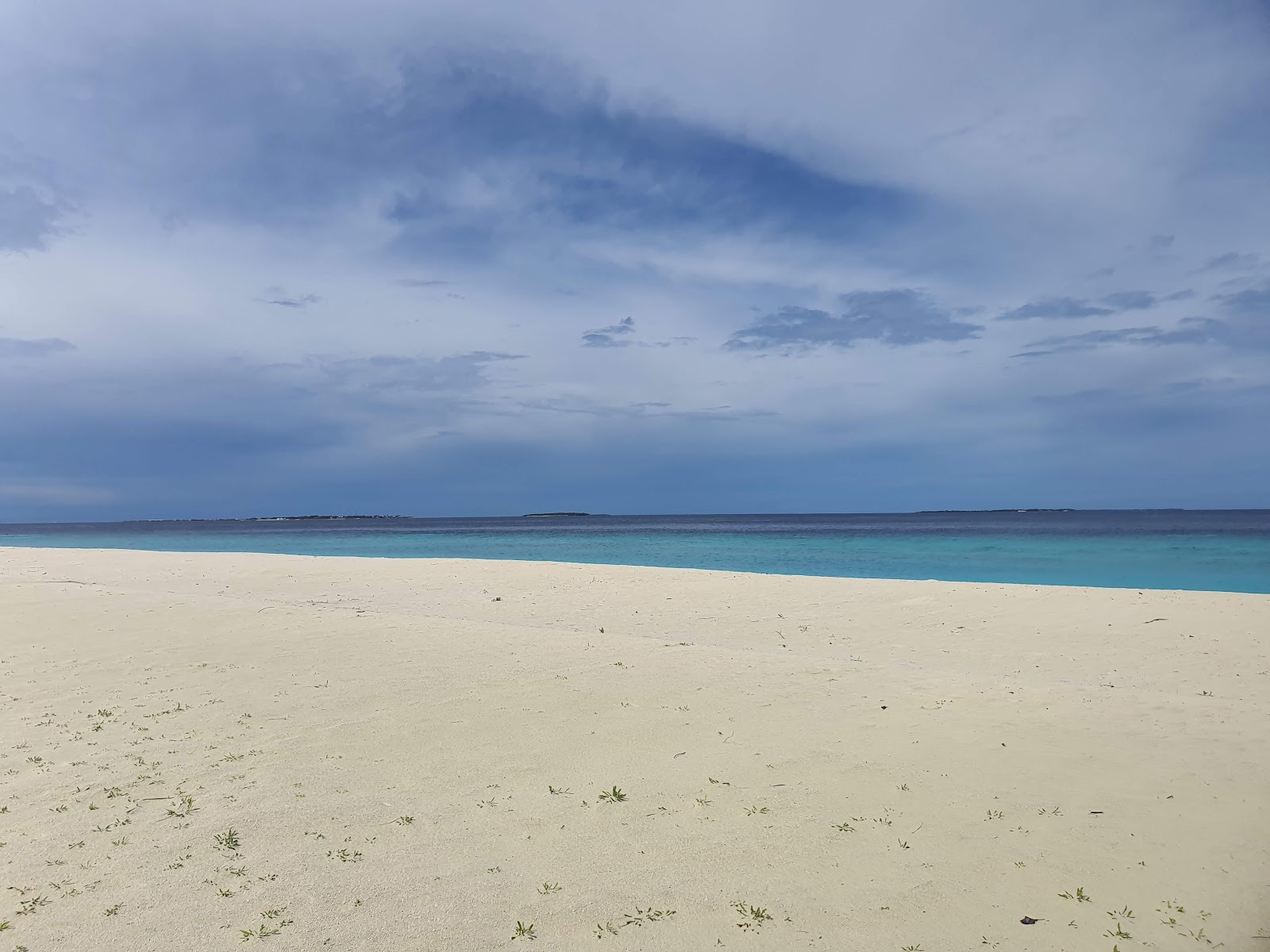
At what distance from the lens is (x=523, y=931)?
4906 mm

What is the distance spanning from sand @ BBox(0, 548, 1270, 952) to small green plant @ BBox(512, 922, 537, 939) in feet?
0.20

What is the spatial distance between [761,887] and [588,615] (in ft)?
42.1

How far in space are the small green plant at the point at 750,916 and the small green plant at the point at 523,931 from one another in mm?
1386

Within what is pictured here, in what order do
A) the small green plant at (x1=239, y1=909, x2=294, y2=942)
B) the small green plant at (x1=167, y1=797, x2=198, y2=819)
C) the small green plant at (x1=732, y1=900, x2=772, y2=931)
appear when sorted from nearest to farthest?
the small green plant at (x1=239, y1=909, x2=294, y2=942) < the small green plant at (x1=732, y1=900, x2=772, y2=931) < the small green plant at (x1=167, y1=797, x2=198, y2=819)

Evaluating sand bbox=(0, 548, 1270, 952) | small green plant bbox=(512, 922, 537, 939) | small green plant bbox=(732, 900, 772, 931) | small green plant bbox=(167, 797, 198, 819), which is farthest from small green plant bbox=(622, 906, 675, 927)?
small green plant bbox=(167, 797, 198, 819)

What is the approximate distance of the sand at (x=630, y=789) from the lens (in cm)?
509

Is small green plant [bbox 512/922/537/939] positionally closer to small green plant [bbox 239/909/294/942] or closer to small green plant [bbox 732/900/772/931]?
small green plant [bbox 732/900/772/931]

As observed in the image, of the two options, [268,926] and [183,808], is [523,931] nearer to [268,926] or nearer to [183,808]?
[268,926]

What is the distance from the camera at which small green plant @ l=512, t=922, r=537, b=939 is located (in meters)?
4.86

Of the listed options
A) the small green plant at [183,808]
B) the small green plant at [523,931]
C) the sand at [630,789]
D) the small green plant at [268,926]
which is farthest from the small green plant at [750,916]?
the small green plant at [183,808]

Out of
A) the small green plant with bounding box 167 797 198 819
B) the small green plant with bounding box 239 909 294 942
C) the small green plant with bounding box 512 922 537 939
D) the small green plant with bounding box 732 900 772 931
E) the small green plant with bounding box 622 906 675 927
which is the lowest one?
the small green plant with bounding box 732 900 772 931

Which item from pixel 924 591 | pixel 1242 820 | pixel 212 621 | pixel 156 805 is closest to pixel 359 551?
pixel 212 621

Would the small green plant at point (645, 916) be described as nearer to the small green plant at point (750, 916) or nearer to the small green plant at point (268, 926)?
the small green plant at point (750, 916)

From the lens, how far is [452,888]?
541cm
